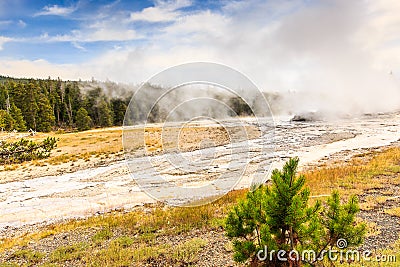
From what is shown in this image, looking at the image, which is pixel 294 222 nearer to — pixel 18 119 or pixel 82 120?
pixel 18 119

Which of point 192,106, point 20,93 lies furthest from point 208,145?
point 20,93

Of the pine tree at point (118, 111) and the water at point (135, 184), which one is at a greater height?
the pine tree at point (118, 111)

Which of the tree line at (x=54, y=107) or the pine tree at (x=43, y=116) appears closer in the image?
the tree line at (x=54, y=107)

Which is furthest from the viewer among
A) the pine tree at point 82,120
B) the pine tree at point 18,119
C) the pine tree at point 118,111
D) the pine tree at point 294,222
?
the pine tree at point 118,111

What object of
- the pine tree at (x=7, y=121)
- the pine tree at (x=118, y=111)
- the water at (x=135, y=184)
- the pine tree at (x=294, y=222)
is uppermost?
the pine tree at (x=118, y=111)

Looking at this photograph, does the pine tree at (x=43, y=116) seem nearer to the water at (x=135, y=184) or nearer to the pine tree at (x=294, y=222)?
the water at (x=135, y=184)

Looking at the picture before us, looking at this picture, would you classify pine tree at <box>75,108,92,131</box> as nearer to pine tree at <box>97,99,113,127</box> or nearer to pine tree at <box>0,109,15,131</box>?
pine tree at <box>97,99,113,127</box>

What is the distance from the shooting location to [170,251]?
8297mm

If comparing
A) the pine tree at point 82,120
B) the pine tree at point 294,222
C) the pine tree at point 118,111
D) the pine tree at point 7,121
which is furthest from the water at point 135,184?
the pine tree at point 118,111

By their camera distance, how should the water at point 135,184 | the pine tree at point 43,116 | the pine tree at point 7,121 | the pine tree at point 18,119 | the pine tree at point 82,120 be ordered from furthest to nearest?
the pine tree at point 82,120 < the pine tree at point 43,116 < the pine tree at point 18,119 < the pine tree at point 7,121 < the water at point 135,184

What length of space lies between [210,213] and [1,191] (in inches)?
624

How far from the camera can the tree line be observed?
2447 inches

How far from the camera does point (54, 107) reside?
245ft

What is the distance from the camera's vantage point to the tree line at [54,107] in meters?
62.2
